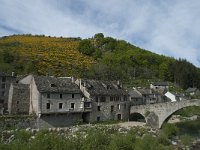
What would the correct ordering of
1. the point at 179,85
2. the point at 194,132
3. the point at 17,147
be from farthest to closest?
the point at 179,85, the point at 194,132, the point at 17,147

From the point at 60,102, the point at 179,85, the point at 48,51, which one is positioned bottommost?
the point at 60,102

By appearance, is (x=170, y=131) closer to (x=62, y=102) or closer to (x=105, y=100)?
(x=105, y=100)

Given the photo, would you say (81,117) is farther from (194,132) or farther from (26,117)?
(194,132)

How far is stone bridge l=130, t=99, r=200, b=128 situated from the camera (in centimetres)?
4694

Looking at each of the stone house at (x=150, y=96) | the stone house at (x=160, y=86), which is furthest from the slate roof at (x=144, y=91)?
the stone house at (x=160, y=86)

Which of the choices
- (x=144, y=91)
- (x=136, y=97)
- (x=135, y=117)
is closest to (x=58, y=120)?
(x=135, y=117)

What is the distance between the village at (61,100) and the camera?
44062 millimetres

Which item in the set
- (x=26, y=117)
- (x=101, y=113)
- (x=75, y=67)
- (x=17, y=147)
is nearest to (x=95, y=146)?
(x=17, y=147)

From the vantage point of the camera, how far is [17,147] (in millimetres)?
21344

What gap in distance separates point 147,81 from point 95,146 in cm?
7253

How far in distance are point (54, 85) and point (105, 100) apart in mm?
10194

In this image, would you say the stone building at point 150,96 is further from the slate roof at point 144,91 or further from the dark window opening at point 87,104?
the dark window opening at point 87,104

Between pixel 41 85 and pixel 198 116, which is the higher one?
pixel 41 85

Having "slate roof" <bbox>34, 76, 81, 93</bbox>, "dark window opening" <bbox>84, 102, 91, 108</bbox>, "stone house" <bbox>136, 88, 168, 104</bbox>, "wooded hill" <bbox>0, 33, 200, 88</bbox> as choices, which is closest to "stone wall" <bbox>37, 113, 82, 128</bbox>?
"dark window opening" <bbox>84, 102, 91, 108</bbox>
